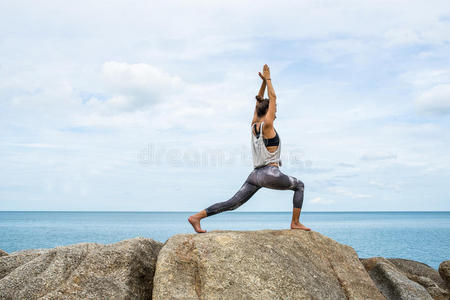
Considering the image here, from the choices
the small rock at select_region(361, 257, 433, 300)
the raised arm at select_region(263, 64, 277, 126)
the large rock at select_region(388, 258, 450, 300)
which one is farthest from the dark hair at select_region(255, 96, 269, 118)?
the large rock at select_region(388, 258, 450, 300)

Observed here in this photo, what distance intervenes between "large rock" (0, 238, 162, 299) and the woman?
1.56m

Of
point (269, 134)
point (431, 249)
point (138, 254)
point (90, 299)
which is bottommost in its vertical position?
point (431, 249)

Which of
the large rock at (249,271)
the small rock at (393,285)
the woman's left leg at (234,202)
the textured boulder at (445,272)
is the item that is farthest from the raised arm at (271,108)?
the textured boulder at (445,272)

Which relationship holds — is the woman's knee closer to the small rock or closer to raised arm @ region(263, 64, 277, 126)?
raised arm @ region(263, 64, 277, 126)

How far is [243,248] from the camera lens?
27.0ft

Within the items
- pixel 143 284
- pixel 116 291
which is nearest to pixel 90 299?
pixel 116 291

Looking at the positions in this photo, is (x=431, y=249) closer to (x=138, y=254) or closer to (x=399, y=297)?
(x=399, y=297)

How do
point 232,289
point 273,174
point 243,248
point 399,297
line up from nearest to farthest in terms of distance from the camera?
point 232,289, point 243,248, point 273,174, point 399,297

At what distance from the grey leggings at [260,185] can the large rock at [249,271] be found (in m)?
0.82

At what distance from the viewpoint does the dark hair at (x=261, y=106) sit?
9797mm

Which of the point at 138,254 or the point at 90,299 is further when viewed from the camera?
the point at 138,254

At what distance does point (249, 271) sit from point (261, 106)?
12.0 ft

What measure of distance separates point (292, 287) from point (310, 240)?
2044 mm

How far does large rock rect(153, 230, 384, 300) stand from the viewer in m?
7.60
